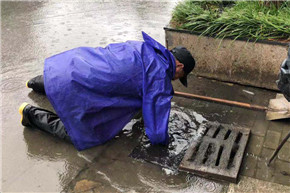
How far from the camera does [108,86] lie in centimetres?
298

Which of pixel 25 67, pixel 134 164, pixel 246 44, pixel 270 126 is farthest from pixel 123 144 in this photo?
pixel 25 67

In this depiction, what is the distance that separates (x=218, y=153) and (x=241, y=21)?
187 centimetres

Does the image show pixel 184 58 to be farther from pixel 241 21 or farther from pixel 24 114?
pixel 24 114

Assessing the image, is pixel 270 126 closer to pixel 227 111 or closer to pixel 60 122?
pixel 227 111

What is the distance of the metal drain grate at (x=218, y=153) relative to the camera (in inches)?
111

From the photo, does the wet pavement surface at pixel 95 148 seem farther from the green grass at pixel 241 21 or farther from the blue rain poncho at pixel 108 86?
the green grass at pixel 241 21

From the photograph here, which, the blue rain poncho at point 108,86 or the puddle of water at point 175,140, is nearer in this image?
the blue rain poncho at point 108,86

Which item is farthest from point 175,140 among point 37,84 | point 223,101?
point 37,84

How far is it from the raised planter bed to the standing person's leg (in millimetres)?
2005

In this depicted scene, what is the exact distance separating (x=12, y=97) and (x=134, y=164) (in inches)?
81.1

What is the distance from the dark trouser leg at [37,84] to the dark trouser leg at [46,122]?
0.63 meters

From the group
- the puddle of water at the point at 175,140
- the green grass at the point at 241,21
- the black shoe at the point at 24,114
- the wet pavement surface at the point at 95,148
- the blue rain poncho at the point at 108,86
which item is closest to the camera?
the wet pavement surface at the point at 95,148

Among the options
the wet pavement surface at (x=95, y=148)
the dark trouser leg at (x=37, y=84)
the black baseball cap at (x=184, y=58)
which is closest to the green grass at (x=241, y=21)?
the wet pavement surface at (x=95, y=148)

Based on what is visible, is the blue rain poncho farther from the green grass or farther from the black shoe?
the green grass
